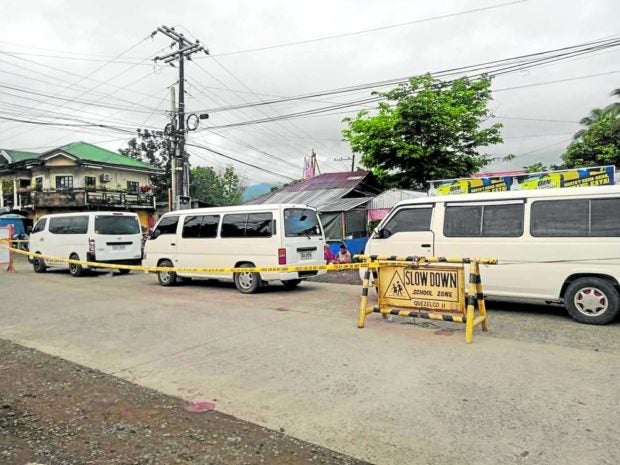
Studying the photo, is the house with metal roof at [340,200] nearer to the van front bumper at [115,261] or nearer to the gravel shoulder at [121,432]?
the van front bumper at [115,261]

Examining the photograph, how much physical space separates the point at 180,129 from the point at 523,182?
14.8 metres

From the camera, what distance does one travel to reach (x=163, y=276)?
39.6 feet

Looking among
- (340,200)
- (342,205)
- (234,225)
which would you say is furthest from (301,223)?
(340,200)

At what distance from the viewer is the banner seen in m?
16.6

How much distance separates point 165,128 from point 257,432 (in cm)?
2019

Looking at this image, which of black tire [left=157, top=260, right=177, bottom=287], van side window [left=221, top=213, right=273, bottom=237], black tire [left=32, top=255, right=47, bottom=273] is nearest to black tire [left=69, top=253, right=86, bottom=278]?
black tire [left=32, top=255, right=47, bottom=273]

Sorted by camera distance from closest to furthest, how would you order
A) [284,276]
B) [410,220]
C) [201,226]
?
[410,220] → [284,276] → [201,226]

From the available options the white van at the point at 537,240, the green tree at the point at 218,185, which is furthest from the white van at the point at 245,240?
the green tree at the point at 218,185

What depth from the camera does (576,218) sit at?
7074mm

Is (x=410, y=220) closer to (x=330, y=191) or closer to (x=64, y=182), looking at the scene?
(x=330, y=191)

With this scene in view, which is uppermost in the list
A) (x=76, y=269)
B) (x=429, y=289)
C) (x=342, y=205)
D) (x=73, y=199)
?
(x=73, y=199)

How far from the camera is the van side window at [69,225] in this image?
14.5 meters

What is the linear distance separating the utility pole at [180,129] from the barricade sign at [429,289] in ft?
50.8

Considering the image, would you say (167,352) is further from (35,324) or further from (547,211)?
(547,211)
